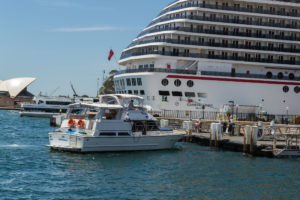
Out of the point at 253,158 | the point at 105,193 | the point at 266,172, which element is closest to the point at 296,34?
the point at 253,158

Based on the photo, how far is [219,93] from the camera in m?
52.1

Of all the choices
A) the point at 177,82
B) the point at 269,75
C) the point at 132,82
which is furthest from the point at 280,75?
the point at 132,82

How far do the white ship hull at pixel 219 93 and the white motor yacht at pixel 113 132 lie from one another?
1824 centimetres

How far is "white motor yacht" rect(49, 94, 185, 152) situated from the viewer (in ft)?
93.9

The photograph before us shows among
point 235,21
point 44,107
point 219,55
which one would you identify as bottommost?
point 44,107

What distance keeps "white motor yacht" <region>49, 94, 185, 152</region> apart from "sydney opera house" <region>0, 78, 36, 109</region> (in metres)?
106

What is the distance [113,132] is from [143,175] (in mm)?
7022

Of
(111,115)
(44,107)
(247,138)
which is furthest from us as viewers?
(44,107)

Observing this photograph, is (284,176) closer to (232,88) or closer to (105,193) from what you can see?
(105,193)

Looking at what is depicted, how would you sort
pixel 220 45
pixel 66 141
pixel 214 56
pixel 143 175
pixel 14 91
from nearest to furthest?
pixel 143 175, pixel 66 141, pixel 214 56, pixel 220 45, pixel 14 91

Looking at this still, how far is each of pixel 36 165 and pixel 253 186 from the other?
11.9 meters

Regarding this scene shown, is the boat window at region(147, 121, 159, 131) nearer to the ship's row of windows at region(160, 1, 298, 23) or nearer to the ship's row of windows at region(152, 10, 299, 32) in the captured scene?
the ship's row of windows at region(152, 10, 299, 32)

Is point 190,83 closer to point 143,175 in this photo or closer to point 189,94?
point 189,94

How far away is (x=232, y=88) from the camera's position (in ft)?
173
